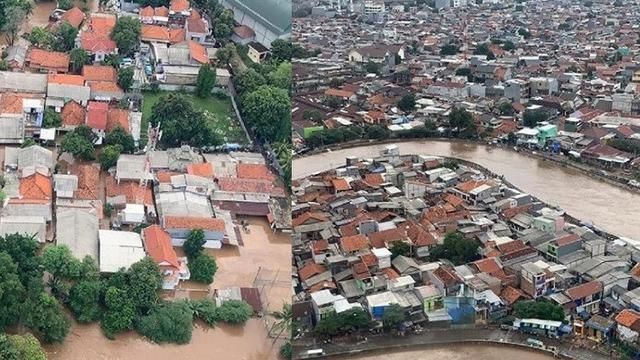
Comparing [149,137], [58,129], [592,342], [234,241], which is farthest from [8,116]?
[592,342]

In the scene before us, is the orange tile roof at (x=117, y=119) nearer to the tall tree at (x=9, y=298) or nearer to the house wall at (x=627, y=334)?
the tall tree at (x=9, y=298)

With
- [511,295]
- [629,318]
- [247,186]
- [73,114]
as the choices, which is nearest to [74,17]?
[73,114]

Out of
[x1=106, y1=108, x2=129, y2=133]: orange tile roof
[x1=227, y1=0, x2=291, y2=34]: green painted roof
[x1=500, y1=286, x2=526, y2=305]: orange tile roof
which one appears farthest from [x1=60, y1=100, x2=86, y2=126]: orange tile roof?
[x1=500, y1=286, x2=526, y2=305]: orange tile roof

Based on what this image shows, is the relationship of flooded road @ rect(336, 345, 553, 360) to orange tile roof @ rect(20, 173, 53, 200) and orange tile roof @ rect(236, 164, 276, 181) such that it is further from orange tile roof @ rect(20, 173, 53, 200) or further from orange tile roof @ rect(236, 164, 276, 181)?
orange tile roof @ rect(20, 173, 53, 200)

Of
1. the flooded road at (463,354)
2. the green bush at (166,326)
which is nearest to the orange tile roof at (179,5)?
the green bush at (166,326)

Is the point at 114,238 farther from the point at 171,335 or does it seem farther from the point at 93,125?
the point at 93,125

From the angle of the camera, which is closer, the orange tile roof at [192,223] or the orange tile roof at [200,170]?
the orange tile roof at [192,223]

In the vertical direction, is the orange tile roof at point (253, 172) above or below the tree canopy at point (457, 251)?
above
